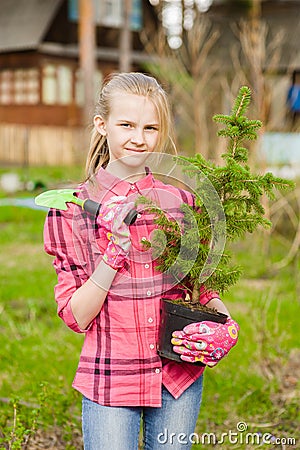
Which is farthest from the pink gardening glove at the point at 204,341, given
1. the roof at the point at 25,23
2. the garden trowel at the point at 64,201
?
the roof at the point at 25,23

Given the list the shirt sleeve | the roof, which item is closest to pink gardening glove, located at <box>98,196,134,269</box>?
the shirt sleeve

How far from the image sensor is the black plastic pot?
2.11 m

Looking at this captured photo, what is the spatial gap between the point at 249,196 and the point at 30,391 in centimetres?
232

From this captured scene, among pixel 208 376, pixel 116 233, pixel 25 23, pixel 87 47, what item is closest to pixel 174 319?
pixel 116 233

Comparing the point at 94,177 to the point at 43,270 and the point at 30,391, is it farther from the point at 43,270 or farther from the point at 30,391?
the point at 43,270

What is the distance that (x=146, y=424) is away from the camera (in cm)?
228

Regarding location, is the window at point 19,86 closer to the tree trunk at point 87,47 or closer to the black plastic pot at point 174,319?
the tree trunk at point 87,47

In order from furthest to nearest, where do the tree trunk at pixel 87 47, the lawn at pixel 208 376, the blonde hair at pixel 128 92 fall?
the tree trunk at pixel 87 47, the lawn at pixel 208 376, the blonde hair at pixel 128 92

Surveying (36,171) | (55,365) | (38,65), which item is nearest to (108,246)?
(55,365)

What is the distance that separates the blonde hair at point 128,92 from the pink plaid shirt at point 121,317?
19 centimetres

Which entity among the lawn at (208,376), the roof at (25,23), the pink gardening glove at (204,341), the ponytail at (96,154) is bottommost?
the lawn at (208,376)

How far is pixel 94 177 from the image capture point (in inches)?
91.1

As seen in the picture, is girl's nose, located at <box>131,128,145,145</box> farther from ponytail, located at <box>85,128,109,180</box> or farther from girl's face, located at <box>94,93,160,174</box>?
ponytail, located at <box>85,128,109,180</box>

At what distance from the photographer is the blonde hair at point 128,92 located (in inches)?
89.0
